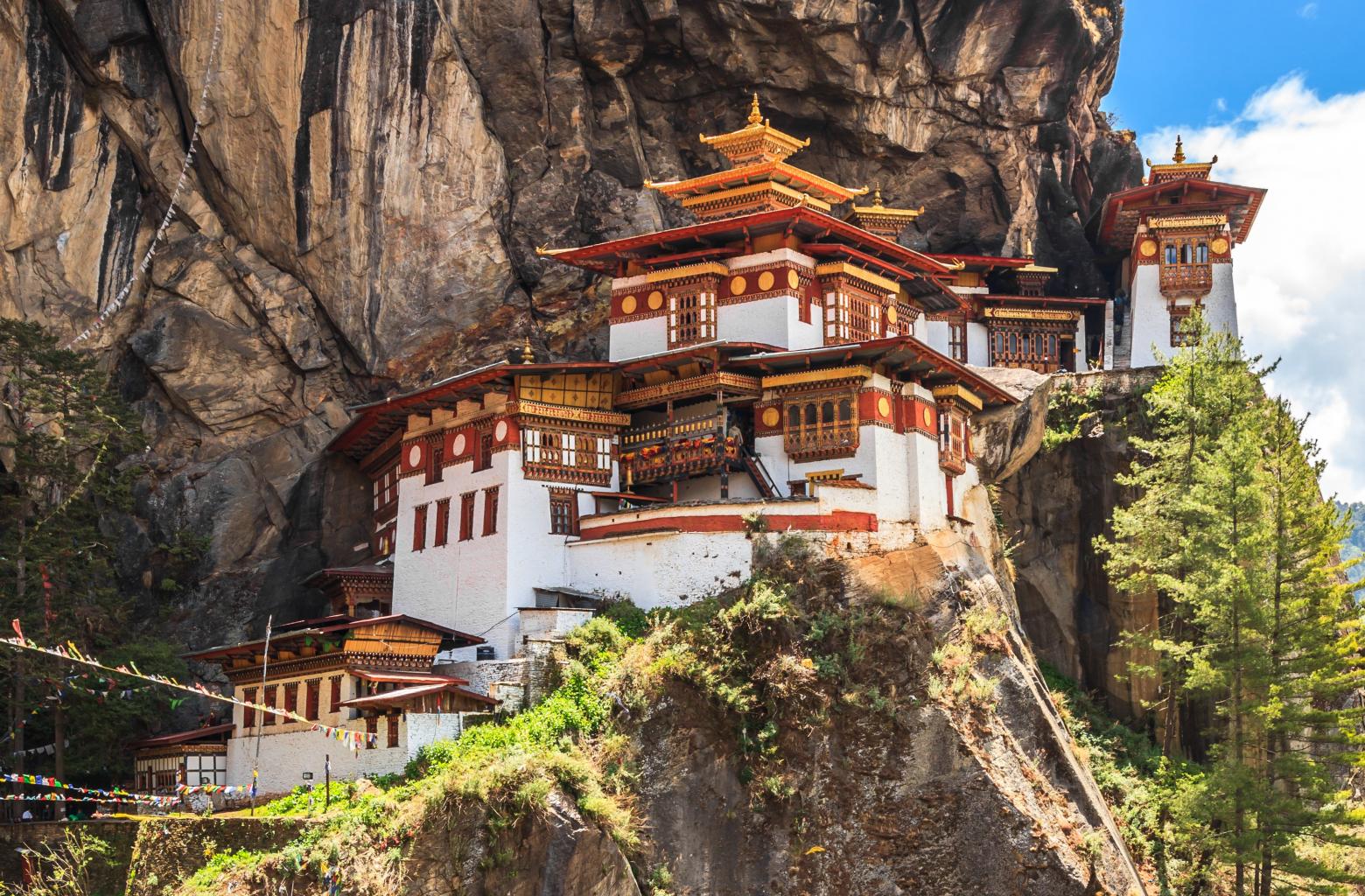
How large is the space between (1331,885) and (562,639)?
66.6ft

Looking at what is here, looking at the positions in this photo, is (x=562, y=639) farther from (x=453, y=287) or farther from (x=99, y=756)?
(x=453, y=287)

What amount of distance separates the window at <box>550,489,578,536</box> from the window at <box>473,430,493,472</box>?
6.86ft

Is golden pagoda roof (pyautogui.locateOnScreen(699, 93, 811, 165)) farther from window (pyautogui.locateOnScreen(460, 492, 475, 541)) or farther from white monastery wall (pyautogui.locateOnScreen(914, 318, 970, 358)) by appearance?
window (pyautogui.locateOnScreen(460, 492, 475, 541))

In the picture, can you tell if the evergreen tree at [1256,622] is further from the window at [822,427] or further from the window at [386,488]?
the window at [386,488]

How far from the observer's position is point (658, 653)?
43094 mm

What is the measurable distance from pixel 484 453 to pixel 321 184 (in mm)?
12418

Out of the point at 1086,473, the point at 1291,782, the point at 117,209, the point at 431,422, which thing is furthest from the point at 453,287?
the point at 1291,782

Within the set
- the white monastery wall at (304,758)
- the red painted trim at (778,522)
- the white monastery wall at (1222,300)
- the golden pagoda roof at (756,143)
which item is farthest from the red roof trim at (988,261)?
the white monastery wall at (304,758)

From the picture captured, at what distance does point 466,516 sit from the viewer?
5062 cm

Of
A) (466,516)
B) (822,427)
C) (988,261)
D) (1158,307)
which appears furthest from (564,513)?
(1158,307)

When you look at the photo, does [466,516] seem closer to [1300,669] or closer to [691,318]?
[691,318]

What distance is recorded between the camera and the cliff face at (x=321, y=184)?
181ft

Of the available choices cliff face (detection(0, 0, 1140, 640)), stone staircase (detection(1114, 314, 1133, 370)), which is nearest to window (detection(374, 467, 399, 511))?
cliff face (detection(0, 0, 1140, 640))

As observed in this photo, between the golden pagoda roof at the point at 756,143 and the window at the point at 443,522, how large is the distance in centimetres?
1543
